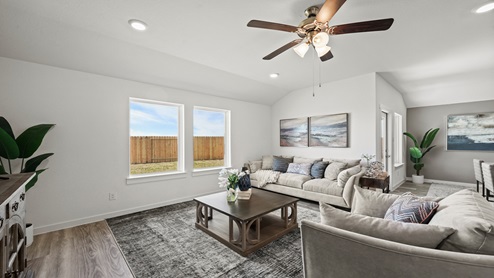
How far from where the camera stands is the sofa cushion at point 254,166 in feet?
16.6

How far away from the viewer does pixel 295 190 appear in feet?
13.3

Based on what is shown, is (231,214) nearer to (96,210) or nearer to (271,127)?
(96,210)

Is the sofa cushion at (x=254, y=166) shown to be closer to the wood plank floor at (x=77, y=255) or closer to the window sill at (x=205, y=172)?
the window sill at (x=205, y=172)

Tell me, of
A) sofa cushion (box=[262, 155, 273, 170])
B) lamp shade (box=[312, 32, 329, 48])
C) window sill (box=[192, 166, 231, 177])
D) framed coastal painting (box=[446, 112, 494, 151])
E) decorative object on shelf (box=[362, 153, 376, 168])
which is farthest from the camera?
sofa cushion (box=[262, 155, 273, 170])

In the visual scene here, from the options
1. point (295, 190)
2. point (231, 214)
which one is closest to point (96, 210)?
point (231, 214)

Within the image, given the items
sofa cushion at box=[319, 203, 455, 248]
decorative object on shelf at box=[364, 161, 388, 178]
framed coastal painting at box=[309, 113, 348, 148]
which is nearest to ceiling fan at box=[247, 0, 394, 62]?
sofa cushion at box=[319, 203, 455, 248]

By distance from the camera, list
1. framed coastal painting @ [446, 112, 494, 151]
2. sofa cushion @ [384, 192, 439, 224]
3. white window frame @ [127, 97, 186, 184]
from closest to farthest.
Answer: sofa cushion @ [384, 192, 439, 224]
white window frame @ [127, 97, 186, 184]
framed coastal painting @ [446, 112, 494, 151]

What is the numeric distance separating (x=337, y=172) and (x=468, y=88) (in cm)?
411

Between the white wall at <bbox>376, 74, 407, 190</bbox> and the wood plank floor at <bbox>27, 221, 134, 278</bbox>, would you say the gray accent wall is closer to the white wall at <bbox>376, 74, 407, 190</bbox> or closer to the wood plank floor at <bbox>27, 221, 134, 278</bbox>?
the white wall at <bbox>376, 74, 407, 190</bbox>

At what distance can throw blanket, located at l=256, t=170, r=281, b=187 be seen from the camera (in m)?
4.46

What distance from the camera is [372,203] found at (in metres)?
1.56

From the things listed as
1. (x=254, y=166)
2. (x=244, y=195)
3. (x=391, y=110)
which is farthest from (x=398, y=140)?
(x=244, y=195)

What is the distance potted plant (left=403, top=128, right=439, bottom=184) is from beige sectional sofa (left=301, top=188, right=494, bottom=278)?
5394mm

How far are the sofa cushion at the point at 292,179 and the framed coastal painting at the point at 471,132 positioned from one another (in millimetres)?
4595
